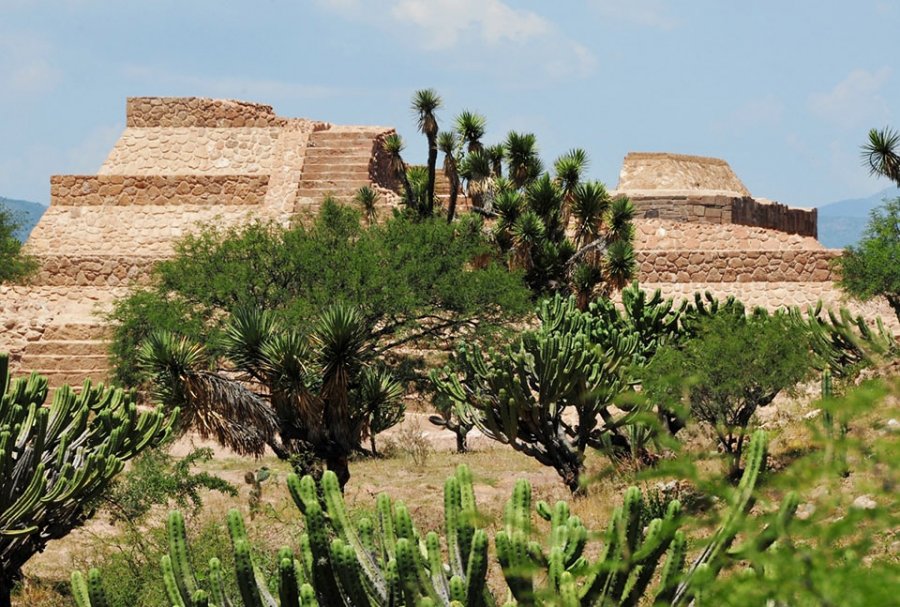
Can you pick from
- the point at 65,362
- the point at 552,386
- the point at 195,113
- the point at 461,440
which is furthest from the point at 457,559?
the point at 195,113

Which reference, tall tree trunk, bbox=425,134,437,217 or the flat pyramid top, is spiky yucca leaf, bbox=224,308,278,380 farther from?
the flat pyramid top

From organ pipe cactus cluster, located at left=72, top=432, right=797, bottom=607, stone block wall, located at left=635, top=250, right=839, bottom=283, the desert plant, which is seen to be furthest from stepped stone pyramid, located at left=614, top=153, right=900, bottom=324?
organ pipe cactus cluster, located at left=72, top=432, right=797, bottom=607

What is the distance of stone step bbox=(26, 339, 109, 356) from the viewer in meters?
25.9

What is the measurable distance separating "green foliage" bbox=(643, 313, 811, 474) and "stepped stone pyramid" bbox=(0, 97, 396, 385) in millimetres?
15085

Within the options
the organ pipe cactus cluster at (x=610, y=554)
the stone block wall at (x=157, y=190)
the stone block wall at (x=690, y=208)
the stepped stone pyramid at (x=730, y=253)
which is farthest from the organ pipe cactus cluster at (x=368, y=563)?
the stone block wall at (x=157, y=190)

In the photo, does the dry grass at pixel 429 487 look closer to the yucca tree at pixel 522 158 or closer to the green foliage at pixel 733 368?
the green foliage at pixel 733 368

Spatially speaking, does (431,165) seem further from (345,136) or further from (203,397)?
(203,397)

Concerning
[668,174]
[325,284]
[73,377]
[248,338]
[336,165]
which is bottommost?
[73,377]

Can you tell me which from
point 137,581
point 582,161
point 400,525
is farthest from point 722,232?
point 400,525

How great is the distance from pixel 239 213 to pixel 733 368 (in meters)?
19.5

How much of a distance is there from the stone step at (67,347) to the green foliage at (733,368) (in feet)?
45.3

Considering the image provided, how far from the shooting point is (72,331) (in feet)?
87.8

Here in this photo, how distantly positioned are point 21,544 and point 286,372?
3922 mm

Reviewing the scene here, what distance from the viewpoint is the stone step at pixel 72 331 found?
26.5 m
